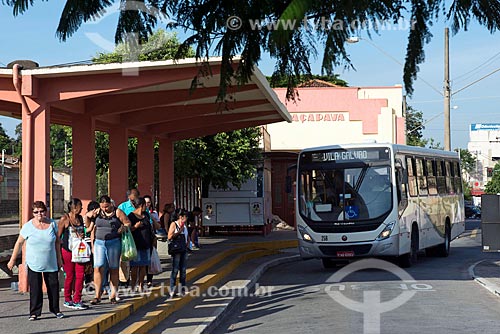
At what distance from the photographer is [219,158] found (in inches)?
1205

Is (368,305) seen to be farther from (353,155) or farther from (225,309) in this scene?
(353,155)

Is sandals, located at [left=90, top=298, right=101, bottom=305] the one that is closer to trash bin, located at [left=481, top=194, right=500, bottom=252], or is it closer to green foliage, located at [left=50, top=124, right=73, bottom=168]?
trash bin, located at [left=481, top=194, right=500, bottom=252]

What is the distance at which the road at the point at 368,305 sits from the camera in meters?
11.5

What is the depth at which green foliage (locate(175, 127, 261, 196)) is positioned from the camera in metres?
29.8

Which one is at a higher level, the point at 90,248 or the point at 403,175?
the point at 403,175

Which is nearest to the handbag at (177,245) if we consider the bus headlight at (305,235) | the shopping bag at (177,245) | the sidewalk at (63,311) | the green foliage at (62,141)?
the shopping bag at (177,245)

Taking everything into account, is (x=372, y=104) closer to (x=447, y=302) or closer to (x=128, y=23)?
(x=447, y=302)

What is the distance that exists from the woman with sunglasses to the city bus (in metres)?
10.0

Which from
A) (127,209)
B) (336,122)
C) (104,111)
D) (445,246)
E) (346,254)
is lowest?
(445,246)

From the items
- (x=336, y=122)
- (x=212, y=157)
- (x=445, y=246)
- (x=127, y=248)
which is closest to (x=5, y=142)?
(x=336, y=122)

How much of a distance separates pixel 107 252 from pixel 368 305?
4.61 m

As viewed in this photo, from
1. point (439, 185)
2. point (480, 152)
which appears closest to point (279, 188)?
point (439, 185)

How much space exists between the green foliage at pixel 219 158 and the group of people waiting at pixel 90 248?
14.4 metres

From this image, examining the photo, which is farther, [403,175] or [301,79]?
[403,175]
